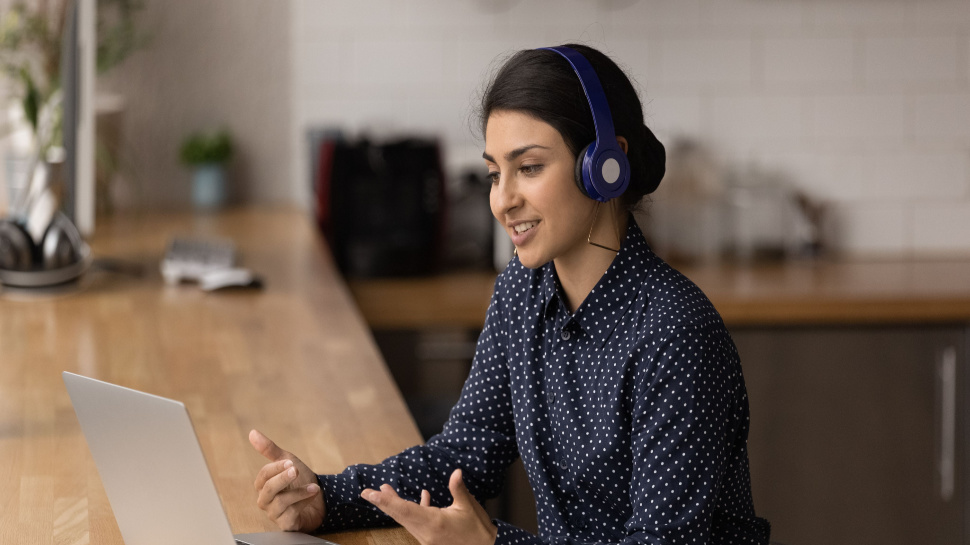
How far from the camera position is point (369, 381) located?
163 cm

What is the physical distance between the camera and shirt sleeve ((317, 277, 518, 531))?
48.3 inches

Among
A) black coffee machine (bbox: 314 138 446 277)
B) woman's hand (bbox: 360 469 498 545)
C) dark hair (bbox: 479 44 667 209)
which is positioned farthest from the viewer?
black coffee machine (bbox: 314 138 446 277)

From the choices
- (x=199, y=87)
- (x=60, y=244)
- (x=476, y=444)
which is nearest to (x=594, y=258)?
(x=476, y=444)

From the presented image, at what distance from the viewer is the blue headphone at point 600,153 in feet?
3.40

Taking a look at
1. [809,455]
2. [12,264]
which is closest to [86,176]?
[12,264]

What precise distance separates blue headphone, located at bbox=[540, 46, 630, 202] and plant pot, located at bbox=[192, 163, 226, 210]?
222 centimetres

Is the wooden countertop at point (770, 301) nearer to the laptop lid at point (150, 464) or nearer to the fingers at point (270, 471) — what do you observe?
the fingers at point (270, 471)

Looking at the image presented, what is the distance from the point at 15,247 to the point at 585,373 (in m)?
1.48

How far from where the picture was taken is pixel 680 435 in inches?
38.9

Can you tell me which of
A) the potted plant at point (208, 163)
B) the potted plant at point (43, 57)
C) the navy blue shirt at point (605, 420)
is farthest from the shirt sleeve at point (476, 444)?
the potted plant at point (208, 163)

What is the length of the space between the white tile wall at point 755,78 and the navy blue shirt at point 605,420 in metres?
1.84

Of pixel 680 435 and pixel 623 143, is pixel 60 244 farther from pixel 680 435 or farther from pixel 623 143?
pixel 680 435

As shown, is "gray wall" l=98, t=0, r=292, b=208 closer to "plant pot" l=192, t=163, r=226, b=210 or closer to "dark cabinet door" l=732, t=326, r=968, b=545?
"plant pot" l=192, t=163, r=226, b=210

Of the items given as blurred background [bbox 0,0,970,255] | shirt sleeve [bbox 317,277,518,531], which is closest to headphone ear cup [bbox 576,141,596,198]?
shirt sleeve [bbox 317,277,518,531]
